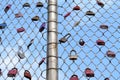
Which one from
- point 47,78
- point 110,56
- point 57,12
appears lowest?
point 47,78

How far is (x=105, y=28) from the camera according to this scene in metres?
4.32

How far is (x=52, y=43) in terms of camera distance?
396 centimetres

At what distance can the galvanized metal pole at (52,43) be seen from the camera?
378 centimetres

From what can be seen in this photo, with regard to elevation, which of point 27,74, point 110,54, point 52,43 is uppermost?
point 52,43

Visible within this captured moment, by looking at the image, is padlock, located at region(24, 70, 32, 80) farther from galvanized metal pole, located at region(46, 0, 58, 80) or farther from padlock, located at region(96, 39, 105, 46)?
padlock, located at region(96, 39, 105, 46)

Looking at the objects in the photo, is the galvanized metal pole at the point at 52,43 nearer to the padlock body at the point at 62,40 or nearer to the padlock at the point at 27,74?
the padlock body at the point at 62,40

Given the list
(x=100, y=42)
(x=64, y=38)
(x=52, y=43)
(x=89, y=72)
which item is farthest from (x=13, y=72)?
(x=100, y=42)

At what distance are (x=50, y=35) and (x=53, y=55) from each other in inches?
11.7

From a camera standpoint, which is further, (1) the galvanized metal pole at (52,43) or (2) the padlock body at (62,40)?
(2) the padlock body at (62,40)

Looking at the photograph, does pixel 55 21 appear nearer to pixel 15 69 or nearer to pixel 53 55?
pixel 53 55

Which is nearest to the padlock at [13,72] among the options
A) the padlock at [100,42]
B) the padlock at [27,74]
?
the padlock at [27,74]

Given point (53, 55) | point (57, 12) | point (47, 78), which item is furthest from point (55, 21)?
point (47, 78)

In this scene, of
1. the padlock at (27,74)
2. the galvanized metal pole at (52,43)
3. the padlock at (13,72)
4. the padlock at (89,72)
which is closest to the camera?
the galvanized metal pole at (52,43)

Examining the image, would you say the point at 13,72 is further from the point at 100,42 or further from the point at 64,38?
the point at 100,42
